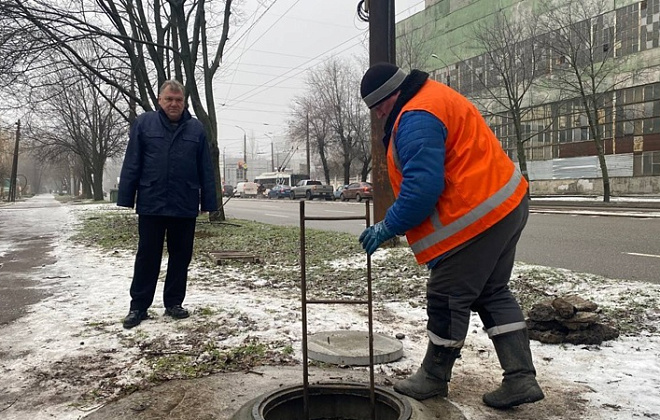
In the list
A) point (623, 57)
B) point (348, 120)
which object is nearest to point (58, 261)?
point (623, 57)

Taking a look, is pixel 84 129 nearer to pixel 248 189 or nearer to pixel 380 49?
pixel 248 189

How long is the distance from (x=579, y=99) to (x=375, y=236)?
35.8 metres

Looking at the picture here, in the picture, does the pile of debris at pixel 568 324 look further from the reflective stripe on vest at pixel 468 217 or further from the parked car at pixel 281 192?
the parked car at pixel 281 192

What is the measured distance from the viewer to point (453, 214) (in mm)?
2557

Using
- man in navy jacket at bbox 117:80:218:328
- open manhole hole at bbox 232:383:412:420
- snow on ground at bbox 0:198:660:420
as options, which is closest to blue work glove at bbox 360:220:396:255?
open manhole hole at bbox 232:383:412:420

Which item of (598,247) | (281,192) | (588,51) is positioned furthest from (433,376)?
(281,192)

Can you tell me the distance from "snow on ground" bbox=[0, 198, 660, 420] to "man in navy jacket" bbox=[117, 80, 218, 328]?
281 mm

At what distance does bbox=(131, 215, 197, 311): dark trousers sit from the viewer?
4.30 metres

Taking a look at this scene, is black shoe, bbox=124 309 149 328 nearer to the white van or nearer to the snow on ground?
the snow on ground

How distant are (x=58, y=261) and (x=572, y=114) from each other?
3470 cm

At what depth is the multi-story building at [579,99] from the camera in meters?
31.4

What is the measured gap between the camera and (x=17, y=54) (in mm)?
10469

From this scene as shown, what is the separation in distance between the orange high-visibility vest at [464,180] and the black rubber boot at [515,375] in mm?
572

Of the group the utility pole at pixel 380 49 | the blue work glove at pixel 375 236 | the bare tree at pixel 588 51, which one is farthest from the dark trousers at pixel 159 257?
the bare tree at pixel 588 51
